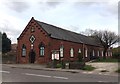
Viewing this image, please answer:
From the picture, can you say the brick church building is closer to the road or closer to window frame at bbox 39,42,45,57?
window frame at bbox 39,42,45,57

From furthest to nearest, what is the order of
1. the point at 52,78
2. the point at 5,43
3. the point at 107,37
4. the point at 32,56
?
the point at 5,43
the point at 107,37
the point at 32,56
the point at 52,78

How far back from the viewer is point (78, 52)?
4872 centimetres

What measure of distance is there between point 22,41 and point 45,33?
5607mm

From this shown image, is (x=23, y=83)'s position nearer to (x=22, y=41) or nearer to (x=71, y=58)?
(x=22, y=41)

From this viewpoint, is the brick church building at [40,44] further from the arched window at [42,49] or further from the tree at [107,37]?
the tree at [107,37]

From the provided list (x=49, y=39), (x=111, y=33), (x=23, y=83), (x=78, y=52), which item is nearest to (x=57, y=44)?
(x=49, y=39)

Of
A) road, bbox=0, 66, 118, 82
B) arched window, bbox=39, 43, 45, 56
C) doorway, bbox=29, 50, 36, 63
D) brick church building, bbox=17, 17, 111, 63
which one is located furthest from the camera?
doorway, bbox=29, 50, 36, 63

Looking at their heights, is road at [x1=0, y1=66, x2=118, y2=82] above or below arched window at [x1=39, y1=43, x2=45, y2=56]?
below

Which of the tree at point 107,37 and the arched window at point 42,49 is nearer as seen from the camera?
the arched window at point 42,49

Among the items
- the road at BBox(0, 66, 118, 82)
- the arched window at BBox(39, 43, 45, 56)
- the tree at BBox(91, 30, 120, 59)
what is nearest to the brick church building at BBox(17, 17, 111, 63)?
the arched window at BBox(39, 43, 45, 56)

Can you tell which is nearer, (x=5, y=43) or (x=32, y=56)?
(x=32, y=56)

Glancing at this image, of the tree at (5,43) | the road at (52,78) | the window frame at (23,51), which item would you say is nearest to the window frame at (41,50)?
A: the window frame at (23,51)

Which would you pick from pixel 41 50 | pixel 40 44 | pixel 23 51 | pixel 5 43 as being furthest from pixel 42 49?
pixel 5 43

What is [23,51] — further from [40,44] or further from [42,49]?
[42,49]
